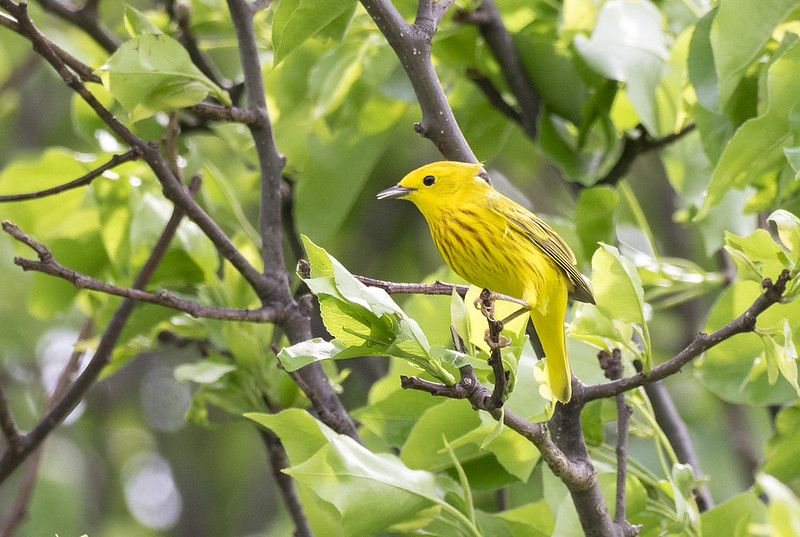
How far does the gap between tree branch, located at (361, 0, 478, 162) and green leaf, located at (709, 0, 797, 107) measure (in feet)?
1.52

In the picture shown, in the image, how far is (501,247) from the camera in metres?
1.43

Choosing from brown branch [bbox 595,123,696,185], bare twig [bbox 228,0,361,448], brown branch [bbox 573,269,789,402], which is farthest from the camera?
brown branch [bbox 595,123,696,185]

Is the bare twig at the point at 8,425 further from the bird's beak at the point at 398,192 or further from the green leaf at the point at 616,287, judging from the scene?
A: the green leaf at the point at 616,287

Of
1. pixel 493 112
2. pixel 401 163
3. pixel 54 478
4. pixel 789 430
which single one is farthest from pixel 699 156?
pixel 54 478

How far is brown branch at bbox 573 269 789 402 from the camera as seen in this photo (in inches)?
40.3

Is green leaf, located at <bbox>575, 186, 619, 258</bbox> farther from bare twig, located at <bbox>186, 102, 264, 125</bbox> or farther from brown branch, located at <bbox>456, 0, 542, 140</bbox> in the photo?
bare twig, located at <bbox>186, 102, 264, 125</bbox>

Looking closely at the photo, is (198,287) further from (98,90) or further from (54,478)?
(54,478)

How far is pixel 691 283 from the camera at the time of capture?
1879 mm

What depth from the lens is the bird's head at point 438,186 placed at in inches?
58.5

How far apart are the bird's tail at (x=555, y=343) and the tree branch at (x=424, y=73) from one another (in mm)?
274

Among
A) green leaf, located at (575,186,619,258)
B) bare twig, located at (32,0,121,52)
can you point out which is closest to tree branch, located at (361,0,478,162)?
green leaf, located at (575,186,619,258)

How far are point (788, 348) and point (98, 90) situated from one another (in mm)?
1208

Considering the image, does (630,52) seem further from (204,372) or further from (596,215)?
(204,372)

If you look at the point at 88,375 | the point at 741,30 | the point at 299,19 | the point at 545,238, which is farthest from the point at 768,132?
the point at 88,375
